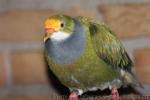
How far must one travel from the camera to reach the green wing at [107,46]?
57.2 inches

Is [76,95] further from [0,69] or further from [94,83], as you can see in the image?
[0,69]

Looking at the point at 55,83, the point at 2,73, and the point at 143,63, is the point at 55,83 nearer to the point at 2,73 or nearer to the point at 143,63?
the point at 2,73

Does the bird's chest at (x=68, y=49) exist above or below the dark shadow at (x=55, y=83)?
above

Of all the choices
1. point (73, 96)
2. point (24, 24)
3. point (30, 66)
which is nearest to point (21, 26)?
point (24, 24)

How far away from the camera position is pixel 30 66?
1.71 metres

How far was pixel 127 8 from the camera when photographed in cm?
167

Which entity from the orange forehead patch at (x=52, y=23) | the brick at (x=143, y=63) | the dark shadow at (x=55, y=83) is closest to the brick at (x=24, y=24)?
the dark shadow at (x=55, y=83)

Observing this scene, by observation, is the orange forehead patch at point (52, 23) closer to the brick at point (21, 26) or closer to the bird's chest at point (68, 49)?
the bird's chest at point (68, 49)

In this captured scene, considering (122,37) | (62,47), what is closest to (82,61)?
(62,47)

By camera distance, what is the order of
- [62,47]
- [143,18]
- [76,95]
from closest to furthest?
[62,47]
[76,95]
[143,18]

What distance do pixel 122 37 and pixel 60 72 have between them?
291 millimetres

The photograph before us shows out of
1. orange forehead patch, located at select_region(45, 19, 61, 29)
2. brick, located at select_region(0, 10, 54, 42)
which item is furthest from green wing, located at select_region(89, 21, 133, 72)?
brick, located at select_region(0, 10, 54, 42)

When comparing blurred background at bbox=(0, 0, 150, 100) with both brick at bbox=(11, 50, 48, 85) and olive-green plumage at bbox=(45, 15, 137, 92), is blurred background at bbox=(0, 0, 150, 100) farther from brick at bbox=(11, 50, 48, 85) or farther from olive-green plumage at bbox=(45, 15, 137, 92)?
olive-green plumage at bbox=(45, 15, 137, 92)

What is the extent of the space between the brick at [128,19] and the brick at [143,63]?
0.18 feet
